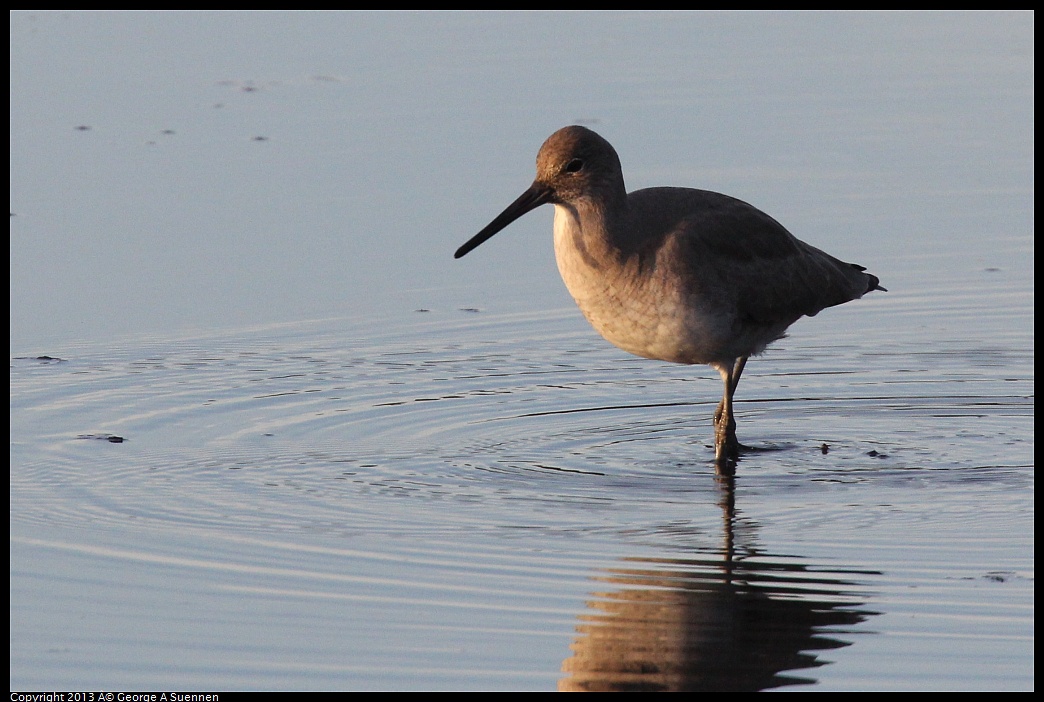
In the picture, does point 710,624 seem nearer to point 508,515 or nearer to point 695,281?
point 508,515

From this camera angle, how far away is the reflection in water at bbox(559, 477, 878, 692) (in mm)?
6555

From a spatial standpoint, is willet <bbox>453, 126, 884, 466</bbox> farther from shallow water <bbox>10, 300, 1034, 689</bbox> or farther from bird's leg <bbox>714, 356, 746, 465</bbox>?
shallow water <bbox>10, 300, 1034, 689</bbox>

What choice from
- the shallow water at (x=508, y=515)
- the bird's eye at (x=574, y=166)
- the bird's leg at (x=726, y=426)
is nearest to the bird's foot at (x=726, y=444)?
A: the bird's leg at (x=726, y=426)

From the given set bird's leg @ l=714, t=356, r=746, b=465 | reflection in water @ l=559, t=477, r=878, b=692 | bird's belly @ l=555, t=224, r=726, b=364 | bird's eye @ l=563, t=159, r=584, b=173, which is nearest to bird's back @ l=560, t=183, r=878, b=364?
bird's belly @ l=555, t=224, r=726, b=364

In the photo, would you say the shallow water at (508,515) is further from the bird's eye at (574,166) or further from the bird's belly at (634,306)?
the bird's eye at (574,166)

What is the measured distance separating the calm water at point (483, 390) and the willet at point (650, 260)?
2.02 feet

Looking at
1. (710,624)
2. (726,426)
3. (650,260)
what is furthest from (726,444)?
(710,624)

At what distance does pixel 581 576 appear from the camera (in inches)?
296

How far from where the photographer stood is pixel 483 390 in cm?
1046

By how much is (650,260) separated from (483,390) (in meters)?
1.70

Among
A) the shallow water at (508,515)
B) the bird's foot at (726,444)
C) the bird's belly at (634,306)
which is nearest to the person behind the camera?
the shallow water at (508,515)

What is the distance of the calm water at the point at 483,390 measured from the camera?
274 inches
